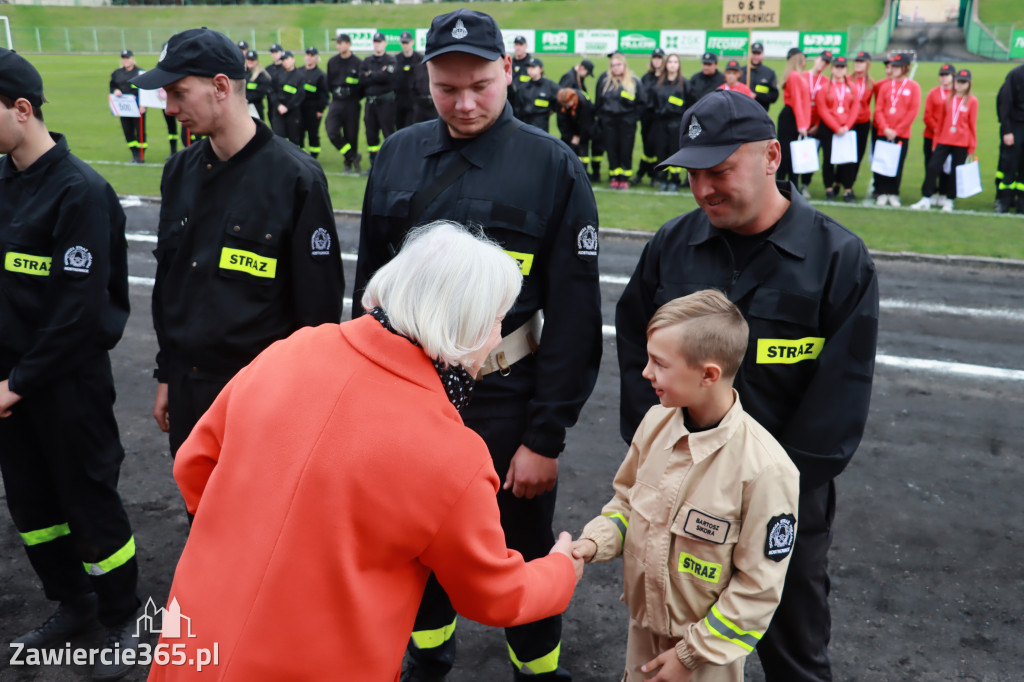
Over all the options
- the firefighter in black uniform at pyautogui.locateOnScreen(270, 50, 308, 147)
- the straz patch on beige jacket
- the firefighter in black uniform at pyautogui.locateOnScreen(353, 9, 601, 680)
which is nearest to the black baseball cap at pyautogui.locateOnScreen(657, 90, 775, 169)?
the firefighter in black uniform at pyautogui.locateOnScreen(353, 9, 601, 680)

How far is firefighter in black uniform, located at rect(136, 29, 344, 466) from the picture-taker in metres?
3.46

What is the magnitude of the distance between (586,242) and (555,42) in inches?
2051

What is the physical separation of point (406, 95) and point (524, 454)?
16.8 meters

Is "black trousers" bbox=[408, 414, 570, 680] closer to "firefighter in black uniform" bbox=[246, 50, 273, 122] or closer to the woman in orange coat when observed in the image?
the woman in orange coat

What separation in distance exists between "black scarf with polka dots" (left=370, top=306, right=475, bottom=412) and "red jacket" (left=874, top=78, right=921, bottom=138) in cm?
1425

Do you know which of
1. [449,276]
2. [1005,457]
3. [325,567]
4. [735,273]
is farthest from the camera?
[1005,457]

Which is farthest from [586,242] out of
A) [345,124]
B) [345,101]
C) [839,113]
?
[345,101]

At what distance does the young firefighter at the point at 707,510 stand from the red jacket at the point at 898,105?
44.9 feet

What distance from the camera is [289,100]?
19.0 metres

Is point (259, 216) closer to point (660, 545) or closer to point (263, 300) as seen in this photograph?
point (263, 300)

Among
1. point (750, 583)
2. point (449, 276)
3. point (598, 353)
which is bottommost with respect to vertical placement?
point (750, 583)

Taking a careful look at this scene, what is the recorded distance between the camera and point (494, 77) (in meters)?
3.14

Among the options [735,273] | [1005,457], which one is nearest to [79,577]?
[735,273]

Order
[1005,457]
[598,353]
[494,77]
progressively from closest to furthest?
[494,77] < [598,353] < [1005,457]
